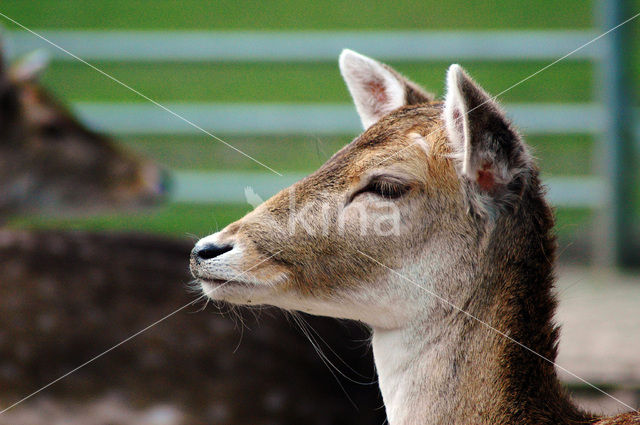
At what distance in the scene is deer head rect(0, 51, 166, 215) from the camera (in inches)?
244

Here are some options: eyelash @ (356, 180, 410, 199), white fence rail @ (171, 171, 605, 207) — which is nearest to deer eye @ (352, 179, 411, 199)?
eyelash @ (356, 180, 410, 199)

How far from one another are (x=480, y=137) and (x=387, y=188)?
0.25 m

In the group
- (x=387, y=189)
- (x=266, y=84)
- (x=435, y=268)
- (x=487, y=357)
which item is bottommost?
(x=266, y=84)

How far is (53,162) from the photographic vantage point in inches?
253

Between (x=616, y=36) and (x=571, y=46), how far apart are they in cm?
44

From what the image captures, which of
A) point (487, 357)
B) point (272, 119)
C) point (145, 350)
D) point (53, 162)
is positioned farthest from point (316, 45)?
point (487, 357)

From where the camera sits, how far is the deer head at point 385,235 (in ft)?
7.58

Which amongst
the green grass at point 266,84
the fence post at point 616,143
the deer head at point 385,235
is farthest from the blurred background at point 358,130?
the deer head at point 385,235

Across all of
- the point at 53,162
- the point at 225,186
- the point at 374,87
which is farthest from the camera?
the point at 225,186

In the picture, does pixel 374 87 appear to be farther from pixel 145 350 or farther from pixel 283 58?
pixel 283 58

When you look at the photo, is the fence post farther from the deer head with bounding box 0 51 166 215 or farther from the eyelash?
the eyelash

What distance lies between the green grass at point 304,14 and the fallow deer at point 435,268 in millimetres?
10389

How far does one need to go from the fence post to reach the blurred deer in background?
3432 mm

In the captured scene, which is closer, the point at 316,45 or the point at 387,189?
the point at 387,189
